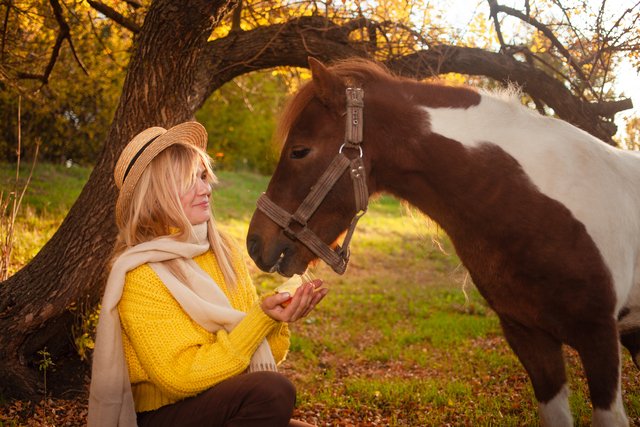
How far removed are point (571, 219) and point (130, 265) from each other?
187 cm

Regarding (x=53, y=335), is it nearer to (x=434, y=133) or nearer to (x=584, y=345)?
(x=434, y=133)

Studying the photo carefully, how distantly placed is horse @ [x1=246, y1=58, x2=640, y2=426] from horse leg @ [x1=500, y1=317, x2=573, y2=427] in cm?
3

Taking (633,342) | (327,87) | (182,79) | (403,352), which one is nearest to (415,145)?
(327,87)

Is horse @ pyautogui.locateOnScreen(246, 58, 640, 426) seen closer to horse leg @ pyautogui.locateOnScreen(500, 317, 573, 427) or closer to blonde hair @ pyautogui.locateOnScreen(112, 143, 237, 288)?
horse leg @ pyautogui.locateOnScreen(500, 317, 573, 427)

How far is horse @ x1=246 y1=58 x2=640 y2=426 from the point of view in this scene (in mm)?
2484

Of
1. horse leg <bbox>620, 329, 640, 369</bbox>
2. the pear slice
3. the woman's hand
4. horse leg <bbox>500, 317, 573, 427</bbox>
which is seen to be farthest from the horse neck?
horse leg <bbox>620, 329, 640, 369</bbox>

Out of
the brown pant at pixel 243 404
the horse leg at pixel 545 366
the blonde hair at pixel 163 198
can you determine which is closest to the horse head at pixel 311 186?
the blonde hair at pixel 163 198

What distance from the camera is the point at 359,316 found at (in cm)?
736

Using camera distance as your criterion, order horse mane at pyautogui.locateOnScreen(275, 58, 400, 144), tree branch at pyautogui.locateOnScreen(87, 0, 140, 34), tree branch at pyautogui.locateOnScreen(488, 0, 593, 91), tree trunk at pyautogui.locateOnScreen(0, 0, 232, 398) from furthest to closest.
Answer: tree branch at pyautogui.locateOnScreen(87, 0, 140, 34), tree branch at pyautogui.locateOnScreen(488, 0, 593, 91), tree trunk at pyautogui.locateOnScreen(0, 0, 232, 398), horse mane at pyautogui.locateOnScreen(275, 58, 400, 144)

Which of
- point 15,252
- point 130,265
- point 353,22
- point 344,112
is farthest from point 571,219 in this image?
point 15,252

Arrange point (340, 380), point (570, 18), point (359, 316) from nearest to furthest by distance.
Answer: point (570, 18) → point (340, 380) → point (359, 316)

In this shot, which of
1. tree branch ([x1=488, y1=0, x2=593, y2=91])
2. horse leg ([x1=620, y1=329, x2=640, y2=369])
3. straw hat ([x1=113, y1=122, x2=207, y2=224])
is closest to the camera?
straw hat ([x1=113, y1=122, x2=207, y2=224])

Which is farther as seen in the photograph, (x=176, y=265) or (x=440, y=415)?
(x=440, y=415)

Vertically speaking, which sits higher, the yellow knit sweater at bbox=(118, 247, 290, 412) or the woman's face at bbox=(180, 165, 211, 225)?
the woman's face at bbox=(180, 165, 211, 225)
